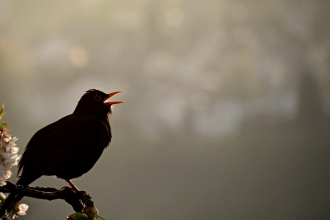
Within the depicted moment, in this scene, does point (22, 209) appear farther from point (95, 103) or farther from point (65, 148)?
point (95, 103)

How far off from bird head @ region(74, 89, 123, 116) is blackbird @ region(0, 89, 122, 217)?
284 mm

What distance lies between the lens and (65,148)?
4086 millimetres

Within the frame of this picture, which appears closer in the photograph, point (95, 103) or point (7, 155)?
point (7, 155)

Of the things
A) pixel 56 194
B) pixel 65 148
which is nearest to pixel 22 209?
pixel 56 194

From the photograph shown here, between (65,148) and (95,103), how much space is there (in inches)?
54.4

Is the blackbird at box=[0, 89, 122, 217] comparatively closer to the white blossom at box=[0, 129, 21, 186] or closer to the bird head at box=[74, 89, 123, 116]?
the bird head at box=[74, 89, 123, 116]

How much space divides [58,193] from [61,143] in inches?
54.6

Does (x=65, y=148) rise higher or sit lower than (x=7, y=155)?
higher

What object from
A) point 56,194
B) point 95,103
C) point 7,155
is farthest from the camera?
point 95,103

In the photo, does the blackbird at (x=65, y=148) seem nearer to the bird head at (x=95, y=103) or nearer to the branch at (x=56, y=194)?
the bird head at (x=95, y=103)

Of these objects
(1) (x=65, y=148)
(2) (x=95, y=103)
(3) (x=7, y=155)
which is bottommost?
(3) (x=7, y=155)

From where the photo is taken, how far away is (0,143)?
89.6 inches

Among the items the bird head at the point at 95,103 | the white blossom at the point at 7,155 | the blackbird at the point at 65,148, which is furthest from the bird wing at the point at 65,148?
the white blossom at the point at 7,155

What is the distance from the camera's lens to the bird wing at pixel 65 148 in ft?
12.3
